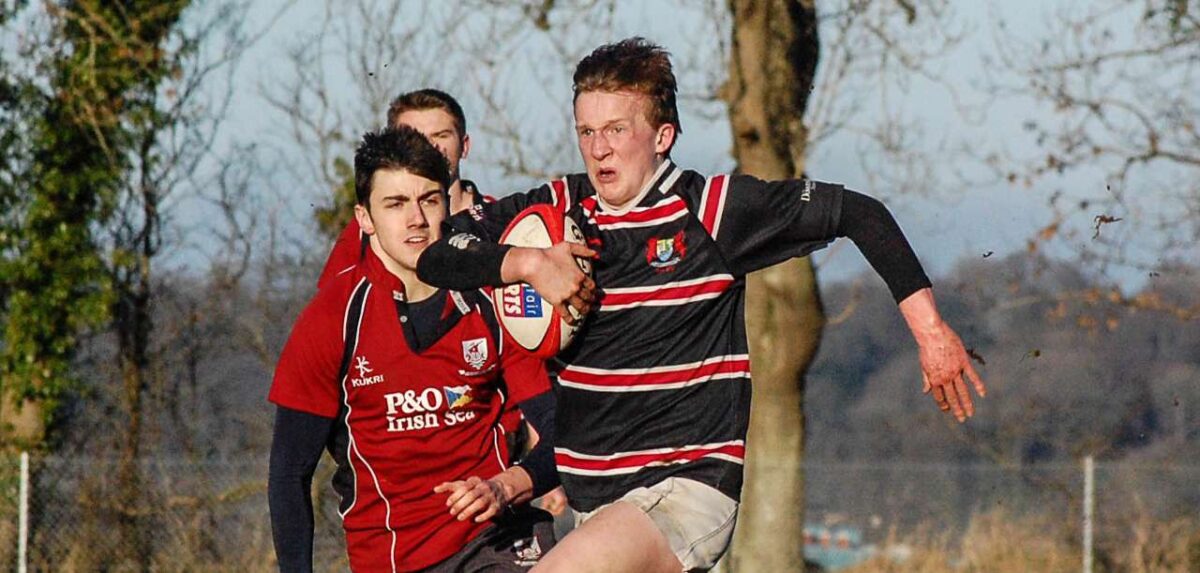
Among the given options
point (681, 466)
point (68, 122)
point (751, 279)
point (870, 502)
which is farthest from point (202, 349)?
point (681, 466)

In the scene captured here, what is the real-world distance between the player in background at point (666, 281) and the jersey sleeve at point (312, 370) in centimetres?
59

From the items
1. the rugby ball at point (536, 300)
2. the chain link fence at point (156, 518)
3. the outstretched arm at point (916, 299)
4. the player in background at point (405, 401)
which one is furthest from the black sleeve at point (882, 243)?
the chain link fence at point (156, 518)

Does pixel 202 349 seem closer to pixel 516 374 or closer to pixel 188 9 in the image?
pixel 188 9

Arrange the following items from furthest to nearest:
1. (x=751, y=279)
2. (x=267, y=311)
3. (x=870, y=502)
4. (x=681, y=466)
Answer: (x=870, y=502), (x=267, y=311), (x=751, y=279), (x=681, y=466)

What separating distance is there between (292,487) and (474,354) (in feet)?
2.17

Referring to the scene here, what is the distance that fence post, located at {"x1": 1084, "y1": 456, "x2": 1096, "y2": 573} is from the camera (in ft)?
44.1

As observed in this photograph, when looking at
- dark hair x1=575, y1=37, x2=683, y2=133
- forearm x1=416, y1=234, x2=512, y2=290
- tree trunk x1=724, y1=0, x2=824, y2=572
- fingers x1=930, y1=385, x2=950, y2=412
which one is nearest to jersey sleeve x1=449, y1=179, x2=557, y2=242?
forearm x1=416, y1=234, x2=512, y2=290

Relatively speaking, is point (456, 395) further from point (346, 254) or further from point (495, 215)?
point (346, 254)

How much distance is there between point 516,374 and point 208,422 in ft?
32.4

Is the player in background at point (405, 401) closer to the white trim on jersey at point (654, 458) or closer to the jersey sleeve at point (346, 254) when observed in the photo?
the white trim on jersey at point (654, 458)

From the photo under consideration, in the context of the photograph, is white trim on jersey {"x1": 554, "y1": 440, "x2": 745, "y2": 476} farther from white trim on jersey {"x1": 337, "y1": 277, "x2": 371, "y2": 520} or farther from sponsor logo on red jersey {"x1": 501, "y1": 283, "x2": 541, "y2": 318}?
white trim on jersey {"x1": 337, "y1": 277, "x2": 371, "y2": 520}

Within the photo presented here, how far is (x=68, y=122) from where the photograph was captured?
14.6 meters

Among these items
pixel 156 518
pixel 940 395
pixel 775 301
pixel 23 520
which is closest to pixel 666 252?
pixel 940 395

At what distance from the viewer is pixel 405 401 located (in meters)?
4.91
